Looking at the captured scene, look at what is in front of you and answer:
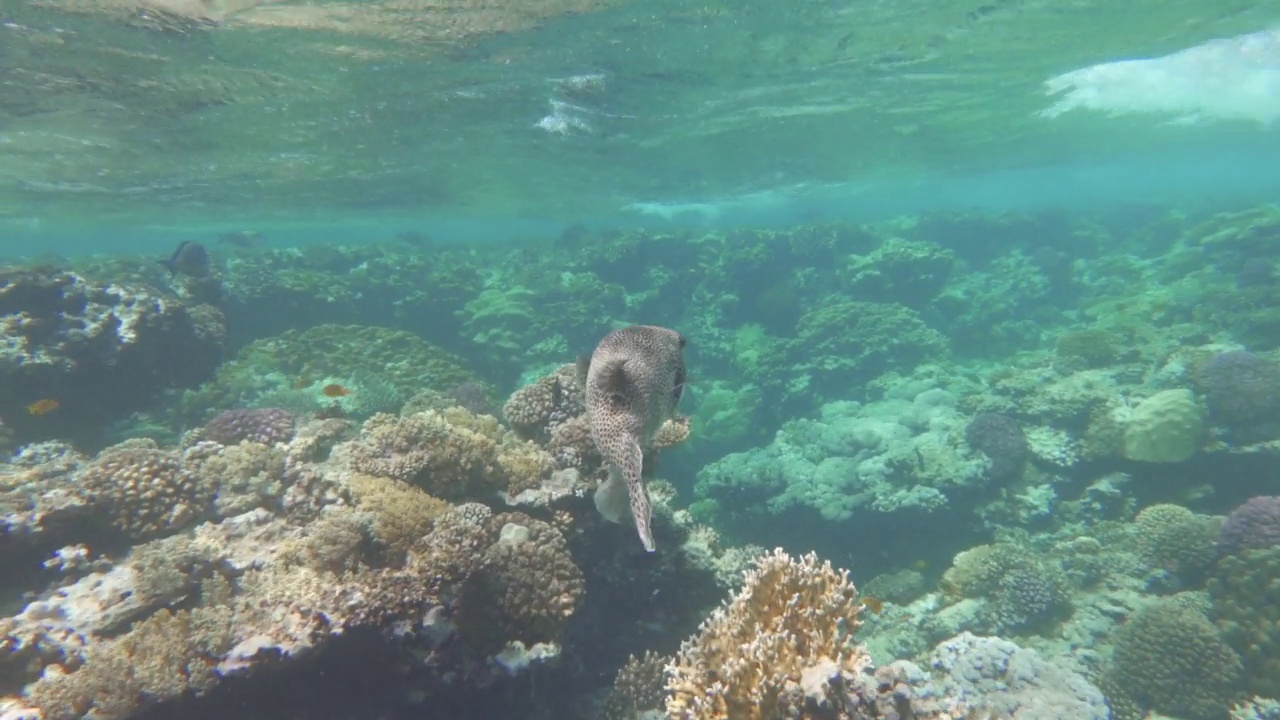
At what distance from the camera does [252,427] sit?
372 inches

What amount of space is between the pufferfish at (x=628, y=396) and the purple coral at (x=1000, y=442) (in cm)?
1184

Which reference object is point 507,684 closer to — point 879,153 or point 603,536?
point 603,536

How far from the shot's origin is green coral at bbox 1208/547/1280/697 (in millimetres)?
7984

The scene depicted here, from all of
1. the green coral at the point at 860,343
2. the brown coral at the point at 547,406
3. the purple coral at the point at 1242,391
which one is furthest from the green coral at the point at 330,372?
the purple coral at the point at 1242,391

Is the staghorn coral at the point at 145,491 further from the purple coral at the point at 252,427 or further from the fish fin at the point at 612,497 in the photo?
the fish fin at the point at 612,497

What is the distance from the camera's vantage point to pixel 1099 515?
1209 cm

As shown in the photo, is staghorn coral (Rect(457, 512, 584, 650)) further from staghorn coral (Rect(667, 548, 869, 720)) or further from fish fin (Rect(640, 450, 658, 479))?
fish fin (Rect(640, 450, 658, 479))

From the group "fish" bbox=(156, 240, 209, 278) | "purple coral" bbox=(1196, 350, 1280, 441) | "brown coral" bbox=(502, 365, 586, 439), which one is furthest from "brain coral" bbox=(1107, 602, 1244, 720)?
"fish" bbox=(156, 240, 209, 278)

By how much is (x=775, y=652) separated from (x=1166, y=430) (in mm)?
12615

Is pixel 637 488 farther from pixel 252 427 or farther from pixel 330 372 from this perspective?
pixel 330 372

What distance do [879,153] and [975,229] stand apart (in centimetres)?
676

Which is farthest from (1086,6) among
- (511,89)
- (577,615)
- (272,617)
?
(272,617)

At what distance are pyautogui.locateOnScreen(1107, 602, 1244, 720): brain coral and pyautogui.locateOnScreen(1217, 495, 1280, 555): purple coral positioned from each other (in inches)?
59.6

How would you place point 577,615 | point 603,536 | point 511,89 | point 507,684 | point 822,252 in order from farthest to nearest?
point 822,252 < point 511,89 < point 603,536 < point 577,615 < point 507,684
